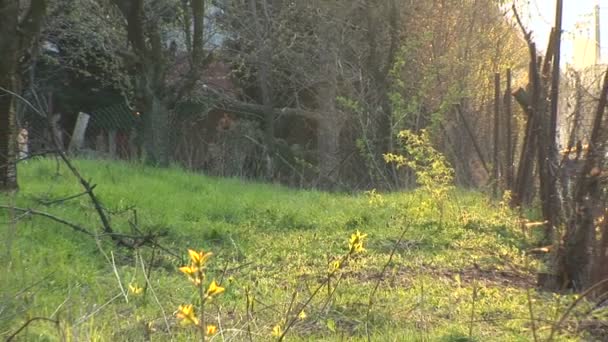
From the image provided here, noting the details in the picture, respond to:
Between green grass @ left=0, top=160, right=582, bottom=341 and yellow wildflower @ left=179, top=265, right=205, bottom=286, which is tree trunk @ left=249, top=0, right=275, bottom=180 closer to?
Answer: green grass @ left=0, top=160, right=582, bottom=341

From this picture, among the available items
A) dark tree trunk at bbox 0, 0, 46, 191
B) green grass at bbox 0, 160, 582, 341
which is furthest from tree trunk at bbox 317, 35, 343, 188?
dark tree trunk at bbox 0, 0, 46, 191

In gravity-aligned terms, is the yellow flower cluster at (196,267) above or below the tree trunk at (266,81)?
below

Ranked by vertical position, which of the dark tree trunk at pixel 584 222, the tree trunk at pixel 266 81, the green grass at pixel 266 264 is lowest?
the green grass at pixel 266 264

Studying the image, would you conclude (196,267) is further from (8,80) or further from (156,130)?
(156,130)

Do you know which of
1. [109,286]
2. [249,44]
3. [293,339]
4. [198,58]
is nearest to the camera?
[293,339]

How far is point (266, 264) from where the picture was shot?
5676 millimetres

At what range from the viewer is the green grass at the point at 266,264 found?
3.57 metres

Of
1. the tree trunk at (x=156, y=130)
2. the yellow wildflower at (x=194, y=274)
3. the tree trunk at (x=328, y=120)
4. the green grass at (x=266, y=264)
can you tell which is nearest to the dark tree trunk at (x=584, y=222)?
the green grass at (x=266, y=264)

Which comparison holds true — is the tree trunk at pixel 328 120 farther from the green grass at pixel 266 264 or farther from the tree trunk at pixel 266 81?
the green grass at pixel 266 264

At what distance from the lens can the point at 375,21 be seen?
1454cm

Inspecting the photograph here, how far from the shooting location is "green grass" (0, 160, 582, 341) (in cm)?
357

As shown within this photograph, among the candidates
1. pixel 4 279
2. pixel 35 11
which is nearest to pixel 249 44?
pixel 35 11

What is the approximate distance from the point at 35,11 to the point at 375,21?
27.5 feet

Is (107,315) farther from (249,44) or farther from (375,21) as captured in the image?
(249,44)
